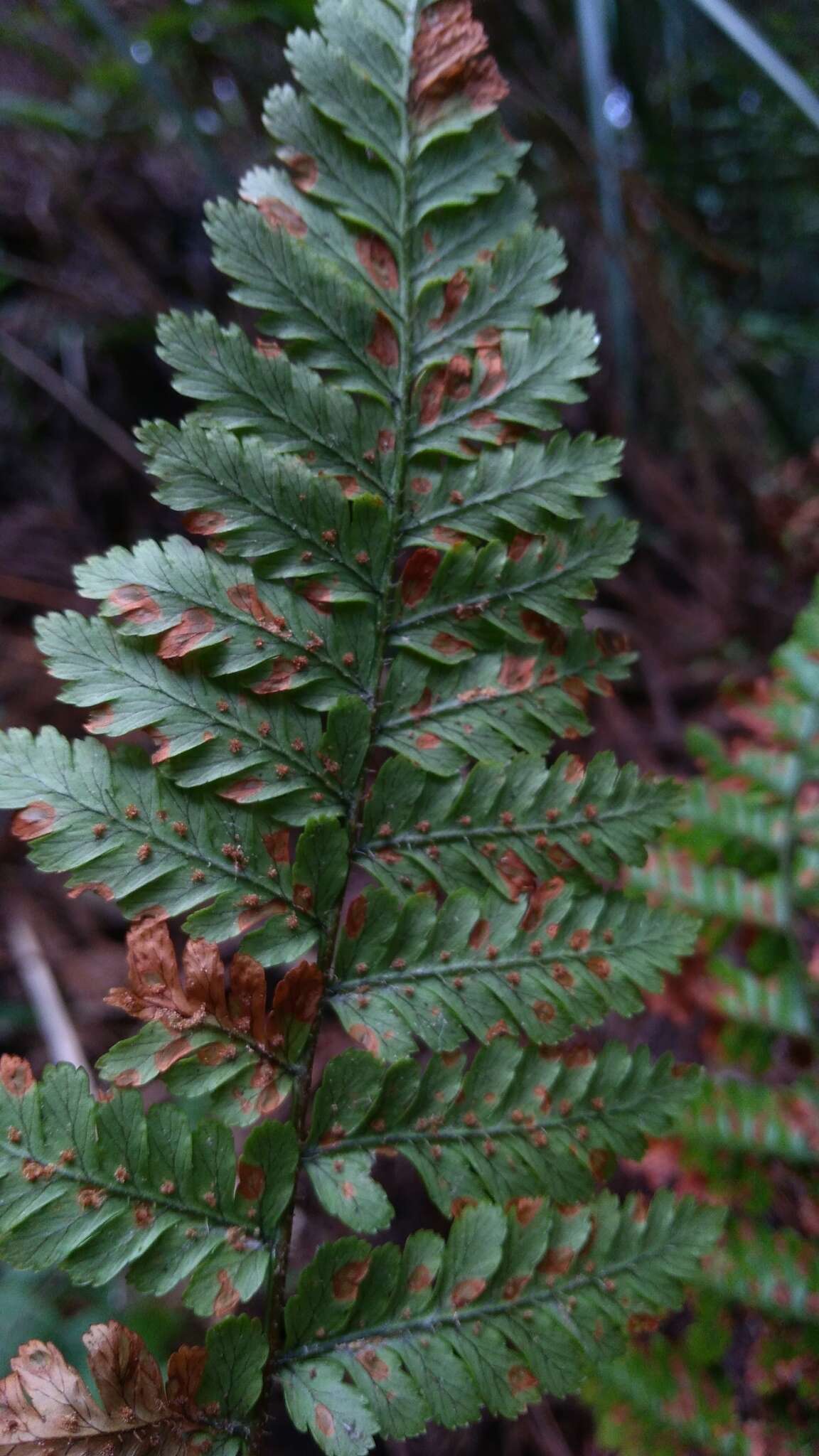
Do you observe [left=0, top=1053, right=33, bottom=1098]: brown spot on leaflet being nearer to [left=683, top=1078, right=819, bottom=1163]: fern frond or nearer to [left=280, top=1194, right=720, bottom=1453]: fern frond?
[left=280, top=1194, right=720, bottom=1453]: fern frond

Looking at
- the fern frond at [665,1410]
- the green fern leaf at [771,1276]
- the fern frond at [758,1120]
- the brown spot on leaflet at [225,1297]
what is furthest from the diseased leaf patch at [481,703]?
the fern frond at [665,1410]

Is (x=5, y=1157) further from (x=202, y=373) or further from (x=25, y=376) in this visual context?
(x=25, y=376)

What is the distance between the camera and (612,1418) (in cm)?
156

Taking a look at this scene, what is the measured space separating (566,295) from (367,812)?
2.50 metres

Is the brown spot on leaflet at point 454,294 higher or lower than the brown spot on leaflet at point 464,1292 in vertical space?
higher

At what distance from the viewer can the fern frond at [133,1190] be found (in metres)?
0.93

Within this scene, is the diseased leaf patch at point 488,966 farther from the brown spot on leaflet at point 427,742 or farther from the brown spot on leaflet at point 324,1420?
the brown spot on leaflet at point 324,1420

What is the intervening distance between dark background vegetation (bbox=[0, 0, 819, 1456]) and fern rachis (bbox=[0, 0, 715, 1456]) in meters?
1.20

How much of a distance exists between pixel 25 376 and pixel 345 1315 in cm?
268

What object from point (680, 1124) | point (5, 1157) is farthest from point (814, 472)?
point (5, 1157)

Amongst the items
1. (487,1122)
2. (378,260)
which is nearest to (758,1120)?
(487,1122)

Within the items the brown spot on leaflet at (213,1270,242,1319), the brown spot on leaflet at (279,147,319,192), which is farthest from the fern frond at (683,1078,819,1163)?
the brown spot on leaflet at (279,147,319,192)

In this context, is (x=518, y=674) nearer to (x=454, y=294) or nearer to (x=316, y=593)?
(x=316, y=593)

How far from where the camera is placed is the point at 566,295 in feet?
9.86
